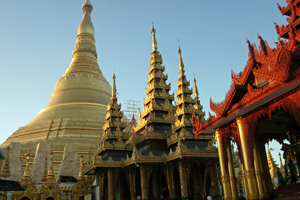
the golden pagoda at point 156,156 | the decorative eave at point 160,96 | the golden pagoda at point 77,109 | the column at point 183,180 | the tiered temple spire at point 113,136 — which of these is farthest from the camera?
the golden pagoda at point 77,109

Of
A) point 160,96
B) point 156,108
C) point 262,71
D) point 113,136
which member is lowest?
point 262,71

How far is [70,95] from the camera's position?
45375 millimetres

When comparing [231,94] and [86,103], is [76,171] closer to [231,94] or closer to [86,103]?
[86,103]

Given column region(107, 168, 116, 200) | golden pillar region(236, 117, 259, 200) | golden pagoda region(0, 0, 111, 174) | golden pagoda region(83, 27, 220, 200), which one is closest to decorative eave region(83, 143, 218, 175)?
golden pagoda region(83, 27, 220, 200)

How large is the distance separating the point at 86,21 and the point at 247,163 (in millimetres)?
51397

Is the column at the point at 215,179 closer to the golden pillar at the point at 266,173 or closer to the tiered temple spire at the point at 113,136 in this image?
the tiered temple spire at the point at 113,136

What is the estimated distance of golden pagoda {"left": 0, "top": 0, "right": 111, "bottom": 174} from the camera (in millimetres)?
36531

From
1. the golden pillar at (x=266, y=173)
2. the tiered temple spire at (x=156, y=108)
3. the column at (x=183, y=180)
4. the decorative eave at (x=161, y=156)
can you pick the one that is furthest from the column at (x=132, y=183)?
the golden pillar at (x=266, y=173)

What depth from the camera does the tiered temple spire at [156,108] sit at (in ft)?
74.1

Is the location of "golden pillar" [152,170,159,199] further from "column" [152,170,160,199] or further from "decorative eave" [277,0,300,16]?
"decorative eave" [277,0,300,16]

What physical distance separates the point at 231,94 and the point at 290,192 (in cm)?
371

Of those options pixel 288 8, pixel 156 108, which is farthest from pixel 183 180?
pixel 288 8

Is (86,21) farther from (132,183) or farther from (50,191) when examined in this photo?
(132,183)

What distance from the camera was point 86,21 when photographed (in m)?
56.2
